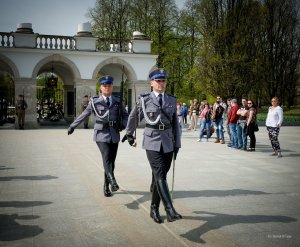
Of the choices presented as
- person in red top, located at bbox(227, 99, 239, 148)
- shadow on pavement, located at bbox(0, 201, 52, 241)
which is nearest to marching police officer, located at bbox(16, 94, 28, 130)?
person in red top, located at bbox(227, 99, 239, 148)

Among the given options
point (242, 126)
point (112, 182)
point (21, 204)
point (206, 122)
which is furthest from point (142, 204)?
point (206, 122)

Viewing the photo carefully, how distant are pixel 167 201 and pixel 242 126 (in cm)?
924

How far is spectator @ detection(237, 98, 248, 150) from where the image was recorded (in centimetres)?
1339

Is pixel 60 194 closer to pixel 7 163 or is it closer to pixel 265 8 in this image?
pixel 7 163

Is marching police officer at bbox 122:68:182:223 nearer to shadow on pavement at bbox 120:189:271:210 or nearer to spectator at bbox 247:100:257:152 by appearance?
shadow on pavement at bbox 120:189:271:210

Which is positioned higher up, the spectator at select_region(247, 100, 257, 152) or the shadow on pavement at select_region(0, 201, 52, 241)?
the spectator at select_region(247, 100, 257, 152)

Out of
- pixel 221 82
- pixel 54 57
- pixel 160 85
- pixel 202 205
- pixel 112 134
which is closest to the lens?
pixel 160 85

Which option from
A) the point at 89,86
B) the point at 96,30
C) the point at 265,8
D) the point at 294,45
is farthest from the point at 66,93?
the point at 294,45

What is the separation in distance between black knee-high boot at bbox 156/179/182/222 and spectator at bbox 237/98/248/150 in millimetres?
8911

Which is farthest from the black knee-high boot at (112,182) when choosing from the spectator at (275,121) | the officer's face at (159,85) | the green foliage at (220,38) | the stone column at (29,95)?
the green foliage at (220,38)

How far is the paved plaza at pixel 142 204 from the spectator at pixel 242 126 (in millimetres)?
2503

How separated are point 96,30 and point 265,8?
17.1 metres

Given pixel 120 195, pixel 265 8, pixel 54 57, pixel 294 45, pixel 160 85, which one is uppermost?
pixel 265 8

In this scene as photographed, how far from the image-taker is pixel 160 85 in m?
5.37
